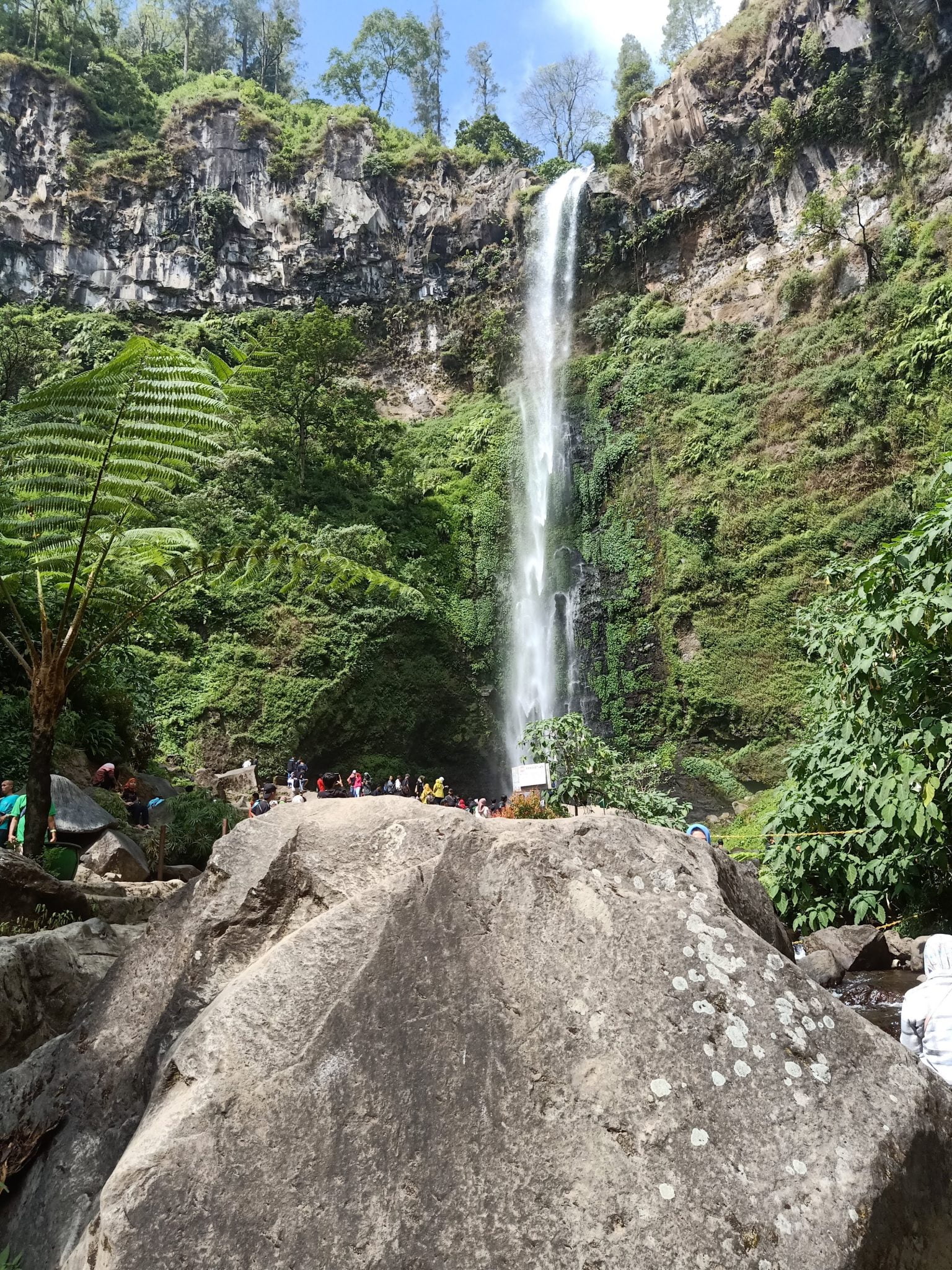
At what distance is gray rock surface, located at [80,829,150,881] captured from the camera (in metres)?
7.57

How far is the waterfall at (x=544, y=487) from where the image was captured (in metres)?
25.4

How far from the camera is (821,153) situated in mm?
27609

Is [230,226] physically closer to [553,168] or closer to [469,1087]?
[553,168]

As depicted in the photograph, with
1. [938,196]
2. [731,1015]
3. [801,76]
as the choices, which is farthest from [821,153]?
[731,1015]

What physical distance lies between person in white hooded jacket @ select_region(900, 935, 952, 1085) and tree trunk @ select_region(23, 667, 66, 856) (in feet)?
13.0

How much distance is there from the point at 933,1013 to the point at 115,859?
697cm

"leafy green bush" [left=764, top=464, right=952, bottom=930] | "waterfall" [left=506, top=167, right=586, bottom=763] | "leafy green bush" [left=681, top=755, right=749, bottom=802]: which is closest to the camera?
"leafy green bush" [left=764, top=464, right=952, bottom=930]

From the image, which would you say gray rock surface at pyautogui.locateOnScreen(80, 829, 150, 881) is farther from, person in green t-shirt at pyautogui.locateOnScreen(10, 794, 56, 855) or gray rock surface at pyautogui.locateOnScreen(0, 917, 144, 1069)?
gray rock surface at pyautogui.locateOnScreen(0, 917, 144, 1069)

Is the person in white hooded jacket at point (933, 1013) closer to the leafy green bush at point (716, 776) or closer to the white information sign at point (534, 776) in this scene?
the white information sign at point (534, 776)

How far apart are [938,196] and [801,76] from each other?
7590mm

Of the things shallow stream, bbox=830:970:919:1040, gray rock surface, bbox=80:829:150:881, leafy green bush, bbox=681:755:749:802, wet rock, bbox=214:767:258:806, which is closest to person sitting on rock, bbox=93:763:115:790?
gray rock surface, bbox=80:829:150:881

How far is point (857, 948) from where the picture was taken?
24.0ft

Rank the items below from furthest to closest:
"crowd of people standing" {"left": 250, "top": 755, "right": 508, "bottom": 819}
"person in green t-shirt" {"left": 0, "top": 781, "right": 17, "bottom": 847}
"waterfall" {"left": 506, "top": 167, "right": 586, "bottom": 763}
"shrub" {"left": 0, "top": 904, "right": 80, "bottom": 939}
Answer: "waterfall" {"left": 506, "top": 167, "right": 586, "bottom": 763} < "crowd of people standing" {"left": 250, "top": 755, "right": 508, "bottom": 819} < "person in green t-shirt" {"left": 0, "top": 781, "right": 17, "bottom": 847} < "shrub" {"left": 0, "top": 904, "right": 80, "bottom": 939}

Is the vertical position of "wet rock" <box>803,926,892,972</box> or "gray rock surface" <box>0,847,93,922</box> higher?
"gray rock surface" <box>0,847,93,922</box>
